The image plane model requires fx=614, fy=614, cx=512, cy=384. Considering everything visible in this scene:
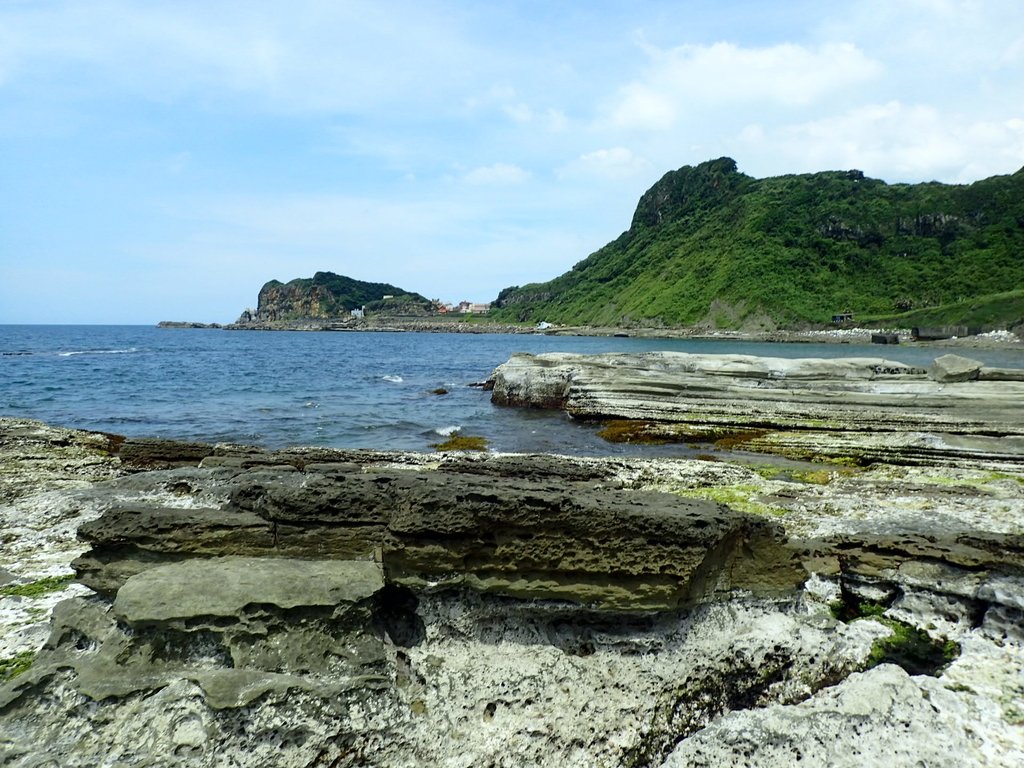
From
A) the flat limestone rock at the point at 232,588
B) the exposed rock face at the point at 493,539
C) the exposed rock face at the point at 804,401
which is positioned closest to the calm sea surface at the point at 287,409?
the exposed rock face at the point at 804,401

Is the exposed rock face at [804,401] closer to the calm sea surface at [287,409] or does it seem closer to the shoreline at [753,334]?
the calm sea surface at [287,409]

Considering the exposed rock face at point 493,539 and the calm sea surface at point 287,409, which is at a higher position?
the exposed rock face at point 493,539

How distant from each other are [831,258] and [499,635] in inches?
5715

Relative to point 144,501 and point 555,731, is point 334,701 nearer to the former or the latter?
point 555,731

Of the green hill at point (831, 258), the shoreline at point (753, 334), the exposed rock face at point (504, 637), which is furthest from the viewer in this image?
the green hill at point (831, 258)

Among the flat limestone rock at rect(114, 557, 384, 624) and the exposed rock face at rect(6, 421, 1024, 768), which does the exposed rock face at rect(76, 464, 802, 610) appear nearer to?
the exposed rock face at rect(6, 421, 1024, 768)

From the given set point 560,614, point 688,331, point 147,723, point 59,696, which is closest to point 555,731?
point 560,614

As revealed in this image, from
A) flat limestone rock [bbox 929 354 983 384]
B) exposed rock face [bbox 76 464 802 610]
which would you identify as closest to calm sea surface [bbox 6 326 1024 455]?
exposed rock face [bbox 76 464 802 610]

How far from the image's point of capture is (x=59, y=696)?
5.24 meters

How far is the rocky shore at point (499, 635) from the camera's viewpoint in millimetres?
5090

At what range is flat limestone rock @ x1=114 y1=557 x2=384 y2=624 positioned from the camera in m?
5.59

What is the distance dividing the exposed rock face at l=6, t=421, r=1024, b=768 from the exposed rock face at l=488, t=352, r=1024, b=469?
10.2 metres

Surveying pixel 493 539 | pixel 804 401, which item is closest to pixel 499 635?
pixel 493 539

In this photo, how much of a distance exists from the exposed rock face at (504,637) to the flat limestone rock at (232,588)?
0.03m
